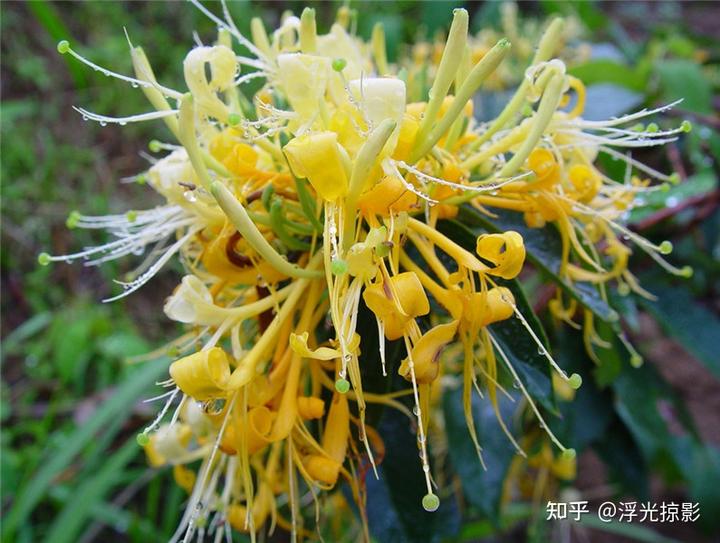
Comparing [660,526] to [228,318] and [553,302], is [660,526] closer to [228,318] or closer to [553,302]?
[553,302]

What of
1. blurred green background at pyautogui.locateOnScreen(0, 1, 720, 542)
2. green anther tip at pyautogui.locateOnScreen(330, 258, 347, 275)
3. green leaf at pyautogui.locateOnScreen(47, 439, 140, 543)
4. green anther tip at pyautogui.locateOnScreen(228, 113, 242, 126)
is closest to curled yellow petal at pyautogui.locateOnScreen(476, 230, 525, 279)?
green anther tip at pyautogui.locateOnScreen(330, 258, 347, 275)

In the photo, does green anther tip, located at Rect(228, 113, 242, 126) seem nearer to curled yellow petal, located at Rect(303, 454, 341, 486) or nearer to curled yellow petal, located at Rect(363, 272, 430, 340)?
curled yellow petal, located at Rect(363, 272, 430, 340)

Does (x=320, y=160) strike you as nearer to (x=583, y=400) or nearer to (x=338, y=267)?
(x=338, y=267)

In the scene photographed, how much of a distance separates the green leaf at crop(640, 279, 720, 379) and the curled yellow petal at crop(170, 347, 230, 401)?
774 mm

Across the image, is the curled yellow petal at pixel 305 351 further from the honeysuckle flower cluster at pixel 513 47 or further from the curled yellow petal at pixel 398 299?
the honeysuckle flower cluster at pixel 513 47

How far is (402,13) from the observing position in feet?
8.29

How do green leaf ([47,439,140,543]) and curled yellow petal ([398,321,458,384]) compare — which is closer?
curled yellow petal ([398,321,458,384])

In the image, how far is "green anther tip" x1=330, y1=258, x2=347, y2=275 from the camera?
0.44m

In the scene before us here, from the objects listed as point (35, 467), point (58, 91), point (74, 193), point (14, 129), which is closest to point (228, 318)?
point (35, 467)

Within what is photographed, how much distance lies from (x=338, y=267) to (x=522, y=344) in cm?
22

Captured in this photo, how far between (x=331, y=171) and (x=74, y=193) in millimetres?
1820

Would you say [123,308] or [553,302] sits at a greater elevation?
[553,302]

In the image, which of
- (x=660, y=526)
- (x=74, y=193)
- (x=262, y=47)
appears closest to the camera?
(x=262, y=47)

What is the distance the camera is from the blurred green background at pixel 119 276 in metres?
1.11
